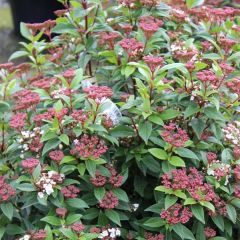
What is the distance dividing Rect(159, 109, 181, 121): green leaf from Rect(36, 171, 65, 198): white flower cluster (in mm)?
429

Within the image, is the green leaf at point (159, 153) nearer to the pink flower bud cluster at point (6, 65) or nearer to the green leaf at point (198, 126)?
the green leaf at point (198, 126)

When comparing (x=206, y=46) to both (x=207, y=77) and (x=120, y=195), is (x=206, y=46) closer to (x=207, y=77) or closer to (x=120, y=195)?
(x=207, y=77)

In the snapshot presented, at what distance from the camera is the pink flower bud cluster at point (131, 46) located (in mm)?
1940

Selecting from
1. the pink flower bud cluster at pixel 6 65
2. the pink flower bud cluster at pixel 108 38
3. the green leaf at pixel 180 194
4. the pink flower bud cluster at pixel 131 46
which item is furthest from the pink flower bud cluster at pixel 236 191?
the pink flower bud cluster at pixel 6 65

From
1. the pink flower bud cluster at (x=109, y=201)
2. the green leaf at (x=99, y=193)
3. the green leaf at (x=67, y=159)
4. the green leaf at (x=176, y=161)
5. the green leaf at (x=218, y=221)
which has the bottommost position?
the green leaf at (x=218, y=221)

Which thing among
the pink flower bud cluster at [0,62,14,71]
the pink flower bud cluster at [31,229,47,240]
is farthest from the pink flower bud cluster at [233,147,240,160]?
the pink flower bud cluster at [0,62,14,71]

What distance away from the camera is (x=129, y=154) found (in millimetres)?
1871

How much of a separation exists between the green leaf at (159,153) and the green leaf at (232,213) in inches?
11.4

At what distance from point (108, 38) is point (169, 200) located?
2.46 ft

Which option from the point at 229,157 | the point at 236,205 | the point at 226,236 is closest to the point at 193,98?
the point at 229,157

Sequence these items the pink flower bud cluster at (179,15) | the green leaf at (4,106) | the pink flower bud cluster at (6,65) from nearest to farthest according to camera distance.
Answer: the green leaf at (4,106)
the pink flower bud cluster at (6,65)
the pink flower bud cluster at (179,15)

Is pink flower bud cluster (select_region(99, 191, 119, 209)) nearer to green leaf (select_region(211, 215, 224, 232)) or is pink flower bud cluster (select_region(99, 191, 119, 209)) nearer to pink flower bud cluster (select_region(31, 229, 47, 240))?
pink flower bud cluster (select_region(31, 229, 47, 240))

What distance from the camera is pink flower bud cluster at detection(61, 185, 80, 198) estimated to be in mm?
1719

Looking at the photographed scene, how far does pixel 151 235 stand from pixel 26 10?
4.40 metres
